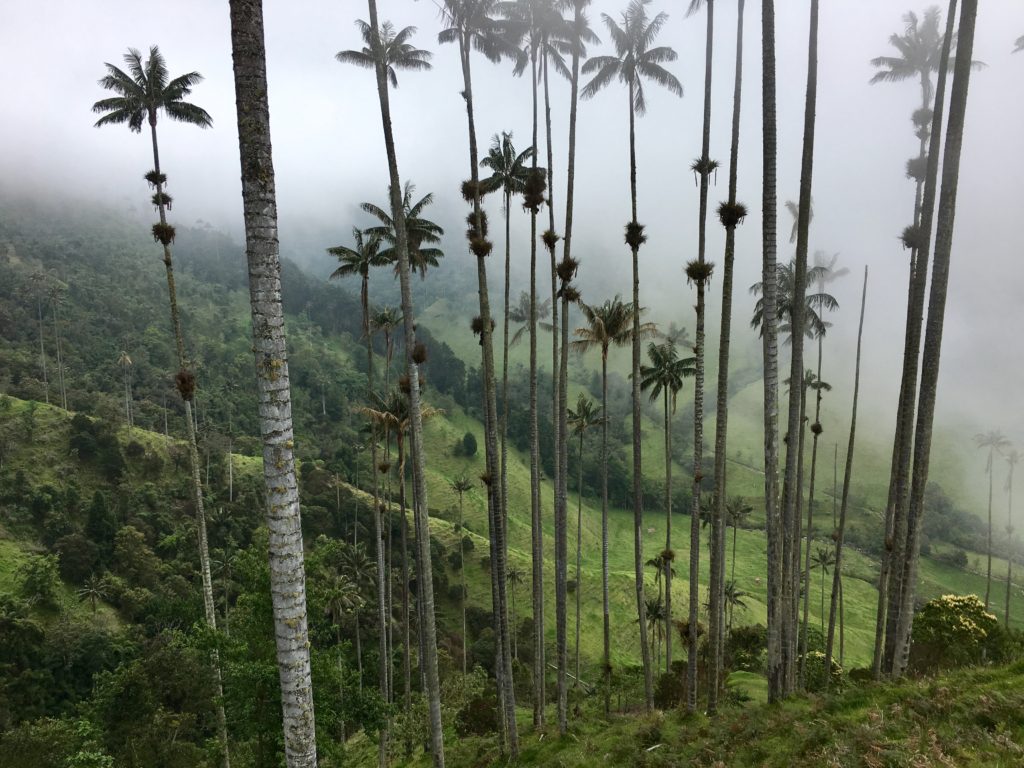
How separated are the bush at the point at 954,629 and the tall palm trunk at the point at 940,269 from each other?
883 inches

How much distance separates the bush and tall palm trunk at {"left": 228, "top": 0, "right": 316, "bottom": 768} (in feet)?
112

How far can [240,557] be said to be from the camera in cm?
1455

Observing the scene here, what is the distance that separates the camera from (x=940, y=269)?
11445 mm

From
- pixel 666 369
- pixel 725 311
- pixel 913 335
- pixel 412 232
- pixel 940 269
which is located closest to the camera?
pixel 940 269

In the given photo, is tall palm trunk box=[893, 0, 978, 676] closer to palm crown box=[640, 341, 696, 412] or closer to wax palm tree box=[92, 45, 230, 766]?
palm crown box=[640, 341, 696, 412]

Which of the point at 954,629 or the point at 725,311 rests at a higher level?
the point at 725,311

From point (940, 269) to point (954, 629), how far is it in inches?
1109

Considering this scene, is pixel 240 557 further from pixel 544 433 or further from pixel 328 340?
pixel 328 340

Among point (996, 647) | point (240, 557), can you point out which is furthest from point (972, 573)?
point (240, 557)

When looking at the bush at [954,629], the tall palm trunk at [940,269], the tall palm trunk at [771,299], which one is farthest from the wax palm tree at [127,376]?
the bush at [954,629]

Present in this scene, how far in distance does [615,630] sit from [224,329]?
149398mm

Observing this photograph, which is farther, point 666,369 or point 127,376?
point 127,376

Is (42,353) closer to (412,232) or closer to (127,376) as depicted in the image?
(127,376)

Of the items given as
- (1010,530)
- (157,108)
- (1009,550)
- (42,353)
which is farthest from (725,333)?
(42,353)
